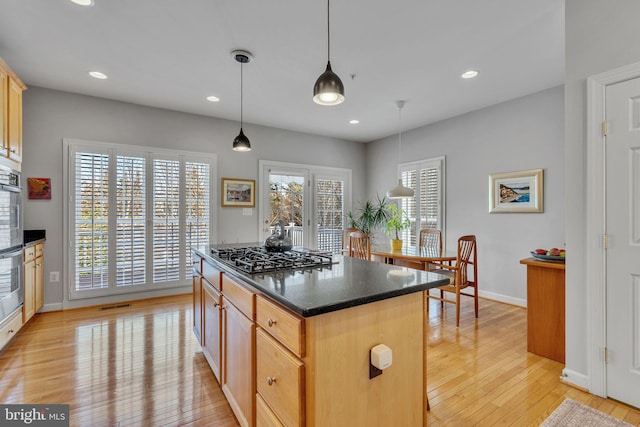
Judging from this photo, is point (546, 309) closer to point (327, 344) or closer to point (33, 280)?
point (327, 344)

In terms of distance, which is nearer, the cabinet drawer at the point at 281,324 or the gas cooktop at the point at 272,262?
the cabinet drawer at the point at 281,324

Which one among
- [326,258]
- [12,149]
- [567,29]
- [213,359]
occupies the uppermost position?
[567,29]

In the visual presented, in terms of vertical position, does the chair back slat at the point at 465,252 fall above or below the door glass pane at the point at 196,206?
below

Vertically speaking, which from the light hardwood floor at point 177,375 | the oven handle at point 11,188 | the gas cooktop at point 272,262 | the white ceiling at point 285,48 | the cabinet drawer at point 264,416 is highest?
the white ceiling at point 285,48

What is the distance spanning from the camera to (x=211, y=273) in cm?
221

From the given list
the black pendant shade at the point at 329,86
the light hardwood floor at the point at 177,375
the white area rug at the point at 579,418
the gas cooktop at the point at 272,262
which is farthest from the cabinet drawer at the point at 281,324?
the white area rug at the point at 579,418

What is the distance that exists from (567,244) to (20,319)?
488 centimetres

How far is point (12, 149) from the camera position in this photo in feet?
9.69

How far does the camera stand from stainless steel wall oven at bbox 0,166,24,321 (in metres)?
2.58

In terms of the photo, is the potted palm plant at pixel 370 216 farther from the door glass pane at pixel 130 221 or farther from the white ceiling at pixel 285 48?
the door glass pane at pixel 130 221

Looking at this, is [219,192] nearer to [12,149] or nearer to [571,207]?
[12,149]

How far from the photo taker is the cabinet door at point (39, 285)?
341 cm

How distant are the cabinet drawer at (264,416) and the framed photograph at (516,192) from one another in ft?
12.9

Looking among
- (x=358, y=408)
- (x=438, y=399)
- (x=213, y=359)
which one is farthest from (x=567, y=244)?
(x=213, y=359)
